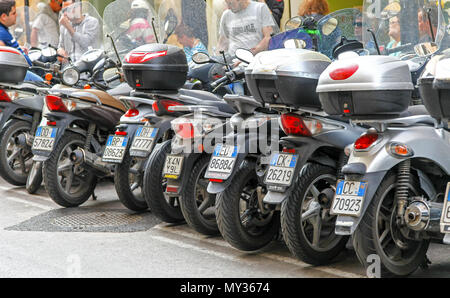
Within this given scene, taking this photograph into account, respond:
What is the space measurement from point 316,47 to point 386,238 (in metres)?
2.22

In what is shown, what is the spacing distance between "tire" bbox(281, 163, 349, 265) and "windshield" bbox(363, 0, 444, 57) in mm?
1345

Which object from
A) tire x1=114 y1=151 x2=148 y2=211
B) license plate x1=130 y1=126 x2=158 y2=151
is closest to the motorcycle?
license plate x1=130 y1=126 x2=158 y2=151

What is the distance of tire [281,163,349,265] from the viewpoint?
5.46 metres

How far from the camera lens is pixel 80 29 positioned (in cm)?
1021

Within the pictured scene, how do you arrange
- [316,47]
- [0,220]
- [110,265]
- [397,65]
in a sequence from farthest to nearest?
1. [0,220]
2. [316,47]
3. [110,265]
4. [397,65]

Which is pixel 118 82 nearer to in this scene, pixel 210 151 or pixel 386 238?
pixel 210 151

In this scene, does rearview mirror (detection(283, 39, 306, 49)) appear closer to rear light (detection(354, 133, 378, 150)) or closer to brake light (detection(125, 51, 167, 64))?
brake light (detection(125, 51, 167, 64))

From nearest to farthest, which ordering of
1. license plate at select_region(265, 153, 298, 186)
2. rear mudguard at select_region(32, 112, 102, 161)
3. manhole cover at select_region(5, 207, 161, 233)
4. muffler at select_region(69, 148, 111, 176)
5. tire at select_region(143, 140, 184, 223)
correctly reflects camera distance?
license plate at select_region(265, 153, 298, 186), tire at select_region(143, 140, 184, 223), manhole cover at select_region(5, 207, 161, 233), rear mudguard at select_region(32, 112, 102, 161), muffler at select_region(69, 148, 111, 176)

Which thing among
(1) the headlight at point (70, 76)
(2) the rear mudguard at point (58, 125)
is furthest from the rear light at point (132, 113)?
(1) the headlight at point (70, 76)

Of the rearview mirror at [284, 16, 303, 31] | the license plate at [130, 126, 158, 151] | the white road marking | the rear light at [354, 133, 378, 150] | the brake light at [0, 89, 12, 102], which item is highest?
the rearview mirror at [284, 16, 303, 31]

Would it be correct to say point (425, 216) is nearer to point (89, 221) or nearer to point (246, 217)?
point (246, 217)

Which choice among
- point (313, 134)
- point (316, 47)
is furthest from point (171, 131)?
point (313, 134)

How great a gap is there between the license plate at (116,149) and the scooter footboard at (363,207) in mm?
3000
